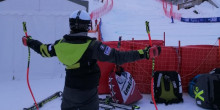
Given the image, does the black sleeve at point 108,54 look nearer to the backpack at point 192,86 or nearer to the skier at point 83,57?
the skier at point 83,57

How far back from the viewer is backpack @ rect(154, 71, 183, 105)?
505cm

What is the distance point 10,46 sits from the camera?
670 cm

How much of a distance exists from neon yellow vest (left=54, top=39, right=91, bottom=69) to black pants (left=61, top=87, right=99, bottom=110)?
284mm

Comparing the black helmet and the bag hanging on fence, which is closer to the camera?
the black helmet

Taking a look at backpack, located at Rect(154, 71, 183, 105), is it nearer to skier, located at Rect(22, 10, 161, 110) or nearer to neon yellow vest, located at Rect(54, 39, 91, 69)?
skier, located at Rect(22, 10, 161, 110)

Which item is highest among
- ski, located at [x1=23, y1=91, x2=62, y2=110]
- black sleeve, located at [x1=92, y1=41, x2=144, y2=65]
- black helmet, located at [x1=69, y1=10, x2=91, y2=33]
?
black helmet, located at [x1=69, y1=10, x2=91, y2=33]

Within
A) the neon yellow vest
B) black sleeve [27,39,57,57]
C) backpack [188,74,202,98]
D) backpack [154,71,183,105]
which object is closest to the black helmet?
the neon yellow vest

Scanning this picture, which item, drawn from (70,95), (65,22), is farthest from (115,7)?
(70,95)

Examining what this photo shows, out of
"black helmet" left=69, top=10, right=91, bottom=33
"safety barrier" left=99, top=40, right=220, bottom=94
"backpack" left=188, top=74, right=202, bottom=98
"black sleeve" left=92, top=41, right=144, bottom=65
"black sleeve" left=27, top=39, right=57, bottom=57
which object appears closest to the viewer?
"black sleeve" left=92, top=41, right=144, bottom=65

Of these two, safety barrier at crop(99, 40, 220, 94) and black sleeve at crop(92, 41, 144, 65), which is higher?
black sleeve at crop(92, 41, 144, 65)

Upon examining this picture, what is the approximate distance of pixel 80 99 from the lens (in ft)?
7.74

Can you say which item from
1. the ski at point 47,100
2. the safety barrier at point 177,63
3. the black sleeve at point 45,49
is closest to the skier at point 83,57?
the black sleeve at point 45,49

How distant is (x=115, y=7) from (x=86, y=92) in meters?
26.7

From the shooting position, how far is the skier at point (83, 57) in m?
2.20
